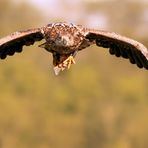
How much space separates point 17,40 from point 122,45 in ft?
7.24

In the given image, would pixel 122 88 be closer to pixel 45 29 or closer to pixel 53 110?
pixel 53 110

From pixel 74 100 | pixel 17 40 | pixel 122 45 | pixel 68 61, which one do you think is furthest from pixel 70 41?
pixel 74 100

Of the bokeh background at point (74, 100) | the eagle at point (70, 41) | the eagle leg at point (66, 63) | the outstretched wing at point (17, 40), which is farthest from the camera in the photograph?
the bokeh background at point (74, 100)

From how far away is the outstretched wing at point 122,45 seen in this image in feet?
75.2

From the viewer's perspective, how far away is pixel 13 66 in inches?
3007

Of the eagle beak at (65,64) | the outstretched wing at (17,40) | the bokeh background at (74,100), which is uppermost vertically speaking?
the bokeh background at (74,100)

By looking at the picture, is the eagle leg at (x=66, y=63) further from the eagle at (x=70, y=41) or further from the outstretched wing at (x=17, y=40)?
the outstretched wing at (x=17, y=40)

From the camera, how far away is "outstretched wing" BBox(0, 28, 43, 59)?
2337cm

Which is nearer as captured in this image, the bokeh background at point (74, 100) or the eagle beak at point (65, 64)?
the eagle beak at point (65, 64)

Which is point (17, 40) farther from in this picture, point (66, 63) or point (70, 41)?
point (70, 41)

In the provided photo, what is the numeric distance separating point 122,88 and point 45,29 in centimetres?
5603

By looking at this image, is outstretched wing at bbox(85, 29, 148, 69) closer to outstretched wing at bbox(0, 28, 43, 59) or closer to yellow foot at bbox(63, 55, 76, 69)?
yellow foot at bbox(63, 55, 76, 69)

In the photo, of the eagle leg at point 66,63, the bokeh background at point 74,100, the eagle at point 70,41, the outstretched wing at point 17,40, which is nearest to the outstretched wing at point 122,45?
the eagle at point 70,41

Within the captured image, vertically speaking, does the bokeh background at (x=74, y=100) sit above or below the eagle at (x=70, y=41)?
above
